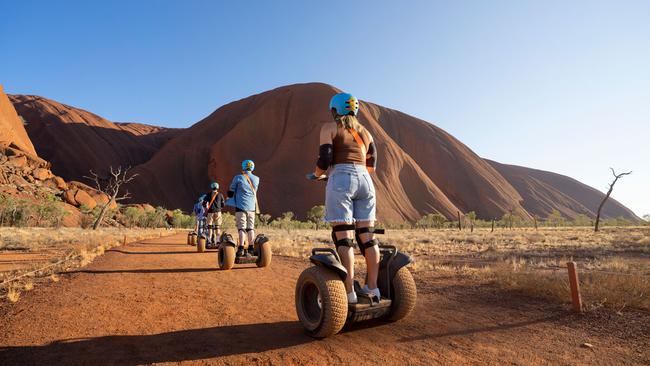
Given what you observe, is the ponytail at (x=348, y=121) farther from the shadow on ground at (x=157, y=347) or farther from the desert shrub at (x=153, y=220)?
the desert shrub at (x=153, y=220)

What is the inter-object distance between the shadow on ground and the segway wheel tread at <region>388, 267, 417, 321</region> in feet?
3.58

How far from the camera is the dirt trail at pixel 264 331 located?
315 cm

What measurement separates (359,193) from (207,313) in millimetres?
2653

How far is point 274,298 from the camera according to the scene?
218 inches

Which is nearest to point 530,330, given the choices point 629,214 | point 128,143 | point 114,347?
point 114,347

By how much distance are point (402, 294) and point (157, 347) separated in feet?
8.53

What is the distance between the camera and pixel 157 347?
3.33 metres

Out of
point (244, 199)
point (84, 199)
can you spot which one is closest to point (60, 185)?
point (84, 199)

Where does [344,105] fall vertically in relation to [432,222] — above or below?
above

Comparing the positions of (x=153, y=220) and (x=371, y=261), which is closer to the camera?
(x=371, y=261)

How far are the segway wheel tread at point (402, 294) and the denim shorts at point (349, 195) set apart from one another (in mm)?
781

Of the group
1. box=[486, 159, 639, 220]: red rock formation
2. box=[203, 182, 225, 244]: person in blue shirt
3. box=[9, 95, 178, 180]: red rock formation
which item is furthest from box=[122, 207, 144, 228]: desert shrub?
box=[486, 159, 639, 220]: red rock formation

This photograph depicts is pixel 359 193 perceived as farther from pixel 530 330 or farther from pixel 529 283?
pixel 529 283

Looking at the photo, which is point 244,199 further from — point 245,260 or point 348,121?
point 348,121
